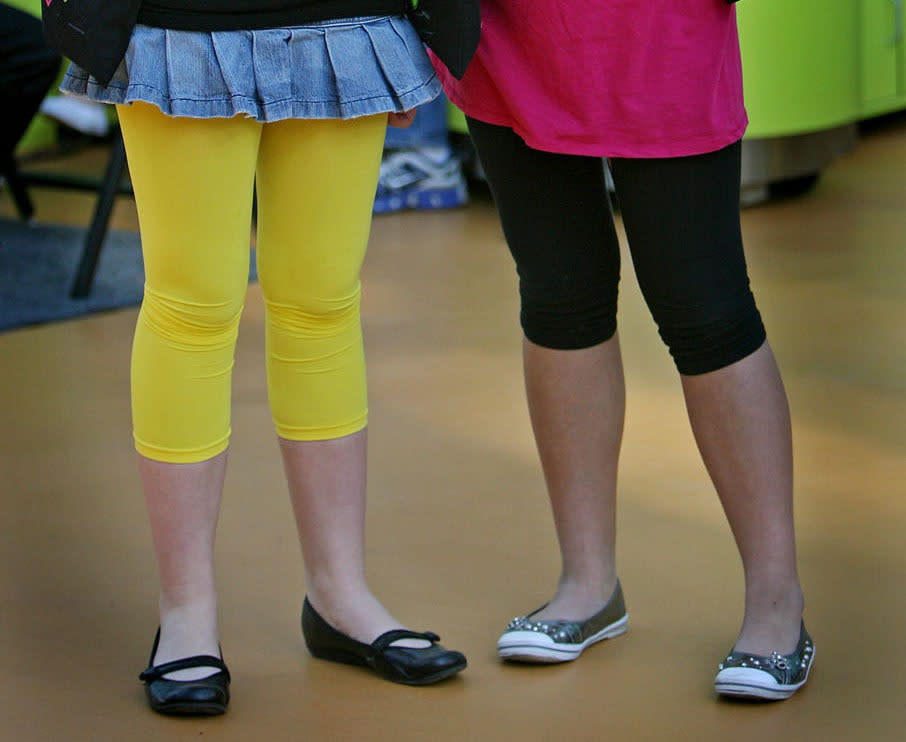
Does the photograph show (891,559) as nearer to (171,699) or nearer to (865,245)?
(171,699)

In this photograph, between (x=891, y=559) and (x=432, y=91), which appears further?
(x=891, y=559)

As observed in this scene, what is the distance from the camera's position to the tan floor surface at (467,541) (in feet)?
4.19

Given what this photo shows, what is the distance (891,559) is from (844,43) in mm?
2226

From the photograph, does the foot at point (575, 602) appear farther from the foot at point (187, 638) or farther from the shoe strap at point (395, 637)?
the foot at point (187, 638)

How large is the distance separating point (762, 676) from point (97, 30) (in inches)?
31.7

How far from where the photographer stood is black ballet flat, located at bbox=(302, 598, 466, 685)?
1.32 meters

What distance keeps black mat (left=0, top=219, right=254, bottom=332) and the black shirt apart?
166 centimetres

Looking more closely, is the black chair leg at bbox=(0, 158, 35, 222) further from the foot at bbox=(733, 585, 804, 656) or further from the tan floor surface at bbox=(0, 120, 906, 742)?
the foot at bbox=(733, 585, 804, 656)

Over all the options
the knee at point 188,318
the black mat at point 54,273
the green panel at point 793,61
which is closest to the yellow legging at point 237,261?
the knee at point 188,318

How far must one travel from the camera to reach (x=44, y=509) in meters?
1.81

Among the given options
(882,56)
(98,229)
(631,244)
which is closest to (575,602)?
(631,244)

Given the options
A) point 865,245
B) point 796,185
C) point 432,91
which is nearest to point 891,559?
point 432,91

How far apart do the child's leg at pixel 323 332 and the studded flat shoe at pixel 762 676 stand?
13.1 inches

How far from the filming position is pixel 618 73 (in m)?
1.18
